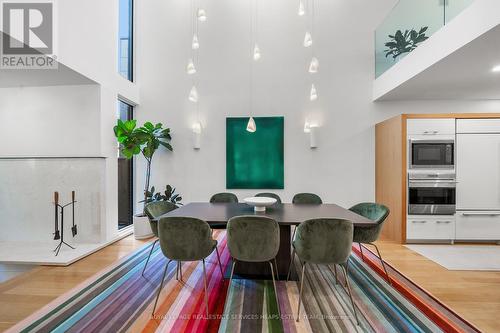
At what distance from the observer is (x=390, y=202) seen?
4.36 m

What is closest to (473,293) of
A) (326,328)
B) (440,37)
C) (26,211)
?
(326,328)

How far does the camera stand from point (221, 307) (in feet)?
7.31

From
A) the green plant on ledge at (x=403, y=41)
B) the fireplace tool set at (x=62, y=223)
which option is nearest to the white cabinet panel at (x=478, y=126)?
the green plant on ledge at (x=403, y=41)

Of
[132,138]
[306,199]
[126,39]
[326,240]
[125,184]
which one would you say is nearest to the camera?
[326,240]

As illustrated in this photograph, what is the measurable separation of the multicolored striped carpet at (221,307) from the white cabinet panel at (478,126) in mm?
2853

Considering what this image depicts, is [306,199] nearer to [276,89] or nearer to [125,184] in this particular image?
[276,89]

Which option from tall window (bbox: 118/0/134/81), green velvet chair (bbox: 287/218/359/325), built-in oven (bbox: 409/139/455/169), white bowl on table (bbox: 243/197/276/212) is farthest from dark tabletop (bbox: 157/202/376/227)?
tall window (bbox: 118/0/134/81)

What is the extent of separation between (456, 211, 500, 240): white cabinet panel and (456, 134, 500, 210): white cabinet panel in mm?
133

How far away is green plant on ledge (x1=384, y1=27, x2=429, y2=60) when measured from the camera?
3.63 metres

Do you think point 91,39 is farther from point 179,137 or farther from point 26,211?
point 26,211

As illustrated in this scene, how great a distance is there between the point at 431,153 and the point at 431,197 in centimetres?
73

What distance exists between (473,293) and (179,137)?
5.00 metres

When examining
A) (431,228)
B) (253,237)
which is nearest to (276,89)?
(253,237)

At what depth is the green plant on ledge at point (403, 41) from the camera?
3626 millimetres
